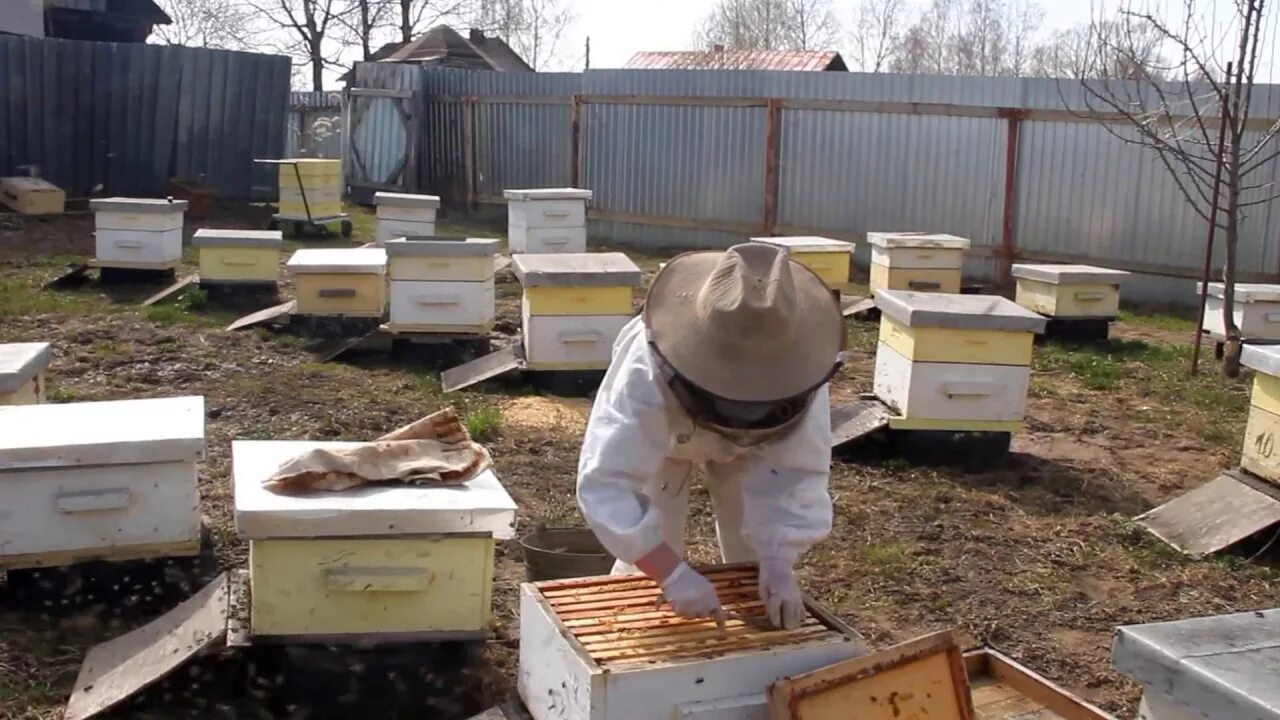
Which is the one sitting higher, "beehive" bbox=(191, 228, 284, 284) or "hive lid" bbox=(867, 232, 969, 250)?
"hive lid" bbox=(867, 232, 969, 250)

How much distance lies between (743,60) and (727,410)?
21.6m

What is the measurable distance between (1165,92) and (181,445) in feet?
29.6

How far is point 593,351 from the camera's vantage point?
623cm

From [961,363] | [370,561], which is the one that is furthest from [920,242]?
[370,561]

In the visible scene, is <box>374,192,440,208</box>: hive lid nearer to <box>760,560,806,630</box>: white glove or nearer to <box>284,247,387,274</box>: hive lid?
<box>284,247,387,274</box>: hive lid

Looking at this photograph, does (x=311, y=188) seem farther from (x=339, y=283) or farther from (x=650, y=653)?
(x=650, y=653)

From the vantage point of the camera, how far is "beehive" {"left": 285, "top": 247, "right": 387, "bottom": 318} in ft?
23.1

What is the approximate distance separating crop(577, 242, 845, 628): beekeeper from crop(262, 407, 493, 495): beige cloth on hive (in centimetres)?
71

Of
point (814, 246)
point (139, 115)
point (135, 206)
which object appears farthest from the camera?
point (139, 115)

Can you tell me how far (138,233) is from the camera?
8852mm

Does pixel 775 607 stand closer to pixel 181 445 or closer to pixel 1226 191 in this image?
pixel 181 445

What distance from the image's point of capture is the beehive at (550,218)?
31.6 feet

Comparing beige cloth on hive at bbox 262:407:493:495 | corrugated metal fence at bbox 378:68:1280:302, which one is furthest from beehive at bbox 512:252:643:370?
corrugated metal fence at bbox 378:68:1280:302

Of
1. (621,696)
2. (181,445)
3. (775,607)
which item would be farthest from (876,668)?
A: (181,445)
